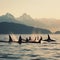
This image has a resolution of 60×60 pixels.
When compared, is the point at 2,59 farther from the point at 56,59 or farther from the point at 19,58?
the point at 56,59

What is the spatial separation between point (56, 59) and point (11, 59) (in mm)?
7103

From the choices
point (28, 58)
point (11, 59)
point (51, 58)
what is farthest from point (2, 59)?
point (51, 58)

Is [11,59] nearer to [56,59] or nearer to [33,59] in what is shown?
[33,59]

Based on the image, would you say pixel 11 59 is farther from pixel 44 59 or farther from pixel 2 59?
pixel 44 59

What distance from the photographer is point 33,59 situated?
45.3m

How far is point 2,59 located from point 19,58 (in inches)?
121

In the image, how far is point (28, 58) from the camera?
46594 mm

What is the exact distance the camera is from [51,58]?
46.6m

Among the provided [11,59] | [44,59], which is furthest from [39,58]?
[11,59]

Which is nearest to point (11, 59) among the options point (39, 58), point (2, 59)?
point (2, 59)

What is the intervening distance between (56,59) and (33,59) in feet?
11.8

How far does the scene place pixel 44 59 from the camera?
45594 mm

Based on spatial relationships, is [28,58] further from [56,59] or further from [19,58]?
[56,59]

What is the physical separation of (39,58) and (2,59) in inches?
236
